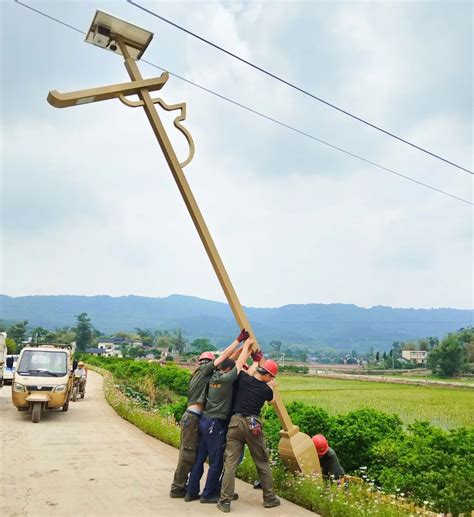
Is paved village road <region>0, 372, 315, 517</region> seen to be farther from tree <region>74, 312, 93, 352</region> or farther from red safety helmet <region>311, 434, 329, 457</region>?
tree <region>74, 312, 93, 352</region>

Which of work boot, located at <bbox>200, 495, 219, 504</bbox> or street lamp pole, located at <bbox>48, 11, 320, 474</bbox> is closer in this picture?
work boot, located at <bbox>200, 495, 219, 504</bbox>

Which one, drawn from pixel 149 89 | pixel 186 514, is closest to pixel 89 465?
pixel 186 514

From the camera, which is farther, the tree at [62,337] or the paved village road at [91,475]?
the tree at [62,337]

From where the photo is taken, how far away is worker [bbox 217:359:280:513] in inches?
217

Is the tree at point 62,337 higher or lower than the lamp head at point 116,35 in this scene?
lower

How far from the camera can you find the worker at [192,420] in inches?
232

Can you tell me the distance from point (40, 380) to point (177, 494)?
7.49 meters

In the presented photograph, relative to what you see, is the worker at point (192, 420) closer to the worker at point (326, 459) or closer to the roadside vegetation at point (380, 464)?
the roadside vegetation at point (380, 464)

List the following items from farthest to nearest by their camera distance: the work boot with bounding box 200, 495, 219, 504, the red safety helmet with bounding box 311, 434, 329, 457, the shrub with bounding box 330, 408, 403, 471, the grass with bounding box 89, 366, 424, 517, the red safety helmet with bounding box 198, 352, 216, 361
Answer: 1. the shrub with bounding box 330, 408, 403, 471
2. the red safety helmet with bounding box 311, 434, 329, 457
3. the red safety helmet with bounding box 198, 352, 216, 361
4. the work boot with bounding box 200, 495, 219, 504
5. the grass with bounding box 89, 366, 424, 517

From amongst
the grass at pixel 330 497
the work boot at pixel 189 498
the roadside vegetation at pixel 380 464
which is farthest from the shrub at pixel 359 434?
the work boot at pixel 189 498

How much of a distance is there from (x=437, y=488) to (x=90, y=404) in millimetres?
12604

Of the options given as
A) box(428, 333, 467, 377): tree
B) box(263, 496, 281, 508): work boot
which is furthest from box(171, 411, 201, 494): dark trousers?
box(428, 333, 467, 377): tree

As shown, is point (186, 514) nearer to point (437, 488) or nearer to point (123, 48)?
point (437, 488)

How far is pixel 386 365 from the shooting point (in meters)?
95.6
